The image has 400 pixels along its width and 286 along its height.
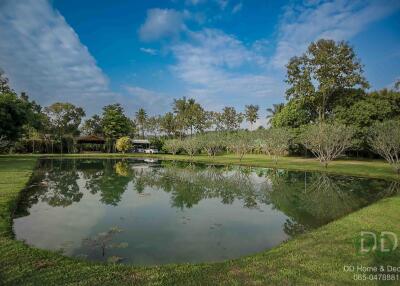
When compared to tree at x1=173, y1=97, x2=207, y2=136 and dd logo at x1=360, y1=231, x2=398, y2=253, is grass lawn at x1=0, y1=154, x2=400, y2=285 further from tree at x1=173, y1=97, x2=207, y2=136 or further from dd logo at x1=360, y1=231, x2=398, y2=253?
tree at x1=173, y1=97, x2=207, y2=136

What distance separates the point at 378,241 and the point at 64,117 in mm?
80231

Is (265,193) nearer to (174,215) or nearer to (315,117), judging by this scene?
(174,215)

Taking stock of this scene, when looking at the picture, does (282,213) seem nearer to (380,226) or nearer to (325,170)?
(380,226)

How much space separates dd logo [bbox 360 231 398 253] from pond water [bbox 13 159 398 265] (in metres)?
2.33

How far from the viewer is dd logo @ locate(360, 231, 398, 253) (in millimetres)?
7426

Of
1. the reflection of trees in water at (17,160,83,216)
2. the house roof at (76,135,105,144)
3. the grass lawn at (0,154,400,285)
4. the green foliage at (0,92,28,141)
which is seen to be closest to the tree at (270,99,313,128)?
the house roof at (76,135,105,144)

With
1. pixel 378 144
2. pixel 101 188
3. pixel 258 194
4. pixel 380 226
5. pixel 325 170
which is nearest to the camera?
pixel 380 226

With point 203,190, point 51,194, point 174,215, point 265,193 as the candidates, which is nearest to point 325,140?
point 265,193

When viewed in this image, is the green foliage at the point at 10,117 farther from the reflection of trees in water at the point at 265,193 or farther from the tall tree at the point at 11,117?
the reflection of trees in water at the point at 265,193

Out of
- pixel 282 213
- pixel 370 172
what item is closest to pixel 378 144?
pixel 370 172

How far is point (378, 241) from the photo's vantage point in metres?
8.00

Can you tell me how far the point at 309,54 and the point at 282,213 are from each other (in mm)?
37566

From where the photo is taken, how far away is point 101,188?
19.4 meters

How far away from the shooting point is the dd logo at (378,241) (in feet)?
24.4
